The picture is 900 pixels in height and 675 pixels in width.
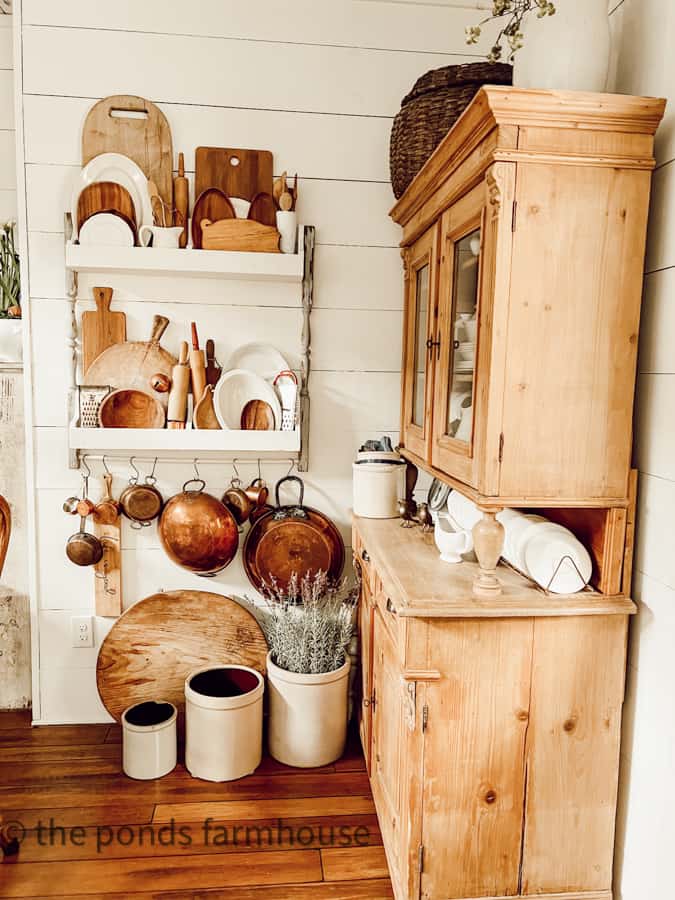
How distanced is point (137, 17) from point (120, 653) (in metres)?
2.09

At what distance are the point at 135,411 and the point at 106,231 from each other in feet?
1.91

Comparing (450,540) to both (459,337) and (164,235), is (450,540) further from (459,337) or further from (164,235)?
(164,235)

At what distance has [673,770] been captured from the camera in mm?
1477

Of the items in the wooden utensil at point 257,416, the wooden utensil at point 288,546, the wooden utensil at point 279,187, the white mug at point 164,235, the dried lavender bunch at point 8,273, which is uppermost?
the wooden utensil at point 279,187

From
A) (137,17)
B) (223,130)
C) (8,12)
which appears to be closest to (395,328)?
(223,130)

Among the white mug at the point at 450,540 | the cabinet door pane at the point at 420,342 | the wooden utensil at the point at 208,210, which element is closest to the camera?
the white mug at the point at 450,540

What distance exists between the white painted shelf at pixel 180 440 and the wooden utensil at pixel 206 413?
39mm

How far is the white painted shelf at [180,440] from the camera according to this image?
235 cm

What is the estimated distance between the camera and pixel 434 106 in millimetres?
Result: 1973

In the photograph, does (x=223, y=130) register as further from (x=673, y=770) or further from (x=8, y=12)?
(x=673, y=770)

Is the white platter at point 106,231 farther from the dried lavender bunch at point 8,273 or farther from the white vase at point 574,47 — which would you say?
the white vase at point 574,47

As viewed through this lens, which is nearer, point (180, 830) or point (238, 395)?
point (180, 830)

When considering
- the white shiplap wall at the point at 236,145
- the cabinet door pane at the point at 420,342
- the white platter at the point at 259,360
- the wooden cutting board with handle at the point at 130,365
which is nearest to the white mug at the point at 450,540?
the cabinet door pane at the point at 420,342

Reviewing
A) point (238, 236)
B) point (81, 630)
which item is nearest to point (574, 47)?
point (238, 236)
